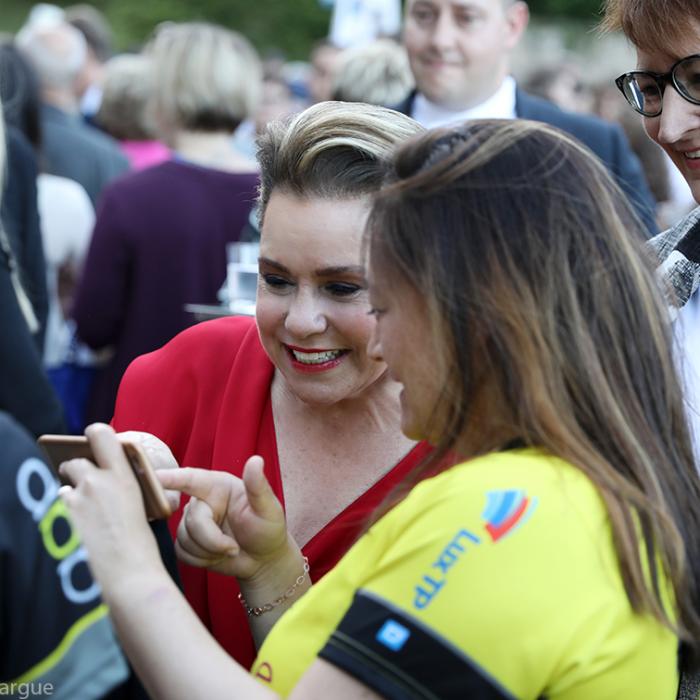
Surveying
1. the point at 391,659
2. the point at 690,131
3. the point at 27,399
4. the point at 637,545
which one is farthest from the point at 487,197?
the point at 27,399

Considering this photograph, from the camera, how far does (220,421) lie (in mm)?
2557

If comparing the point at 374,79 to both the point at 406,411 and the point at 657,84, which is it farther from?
the point at 406,411

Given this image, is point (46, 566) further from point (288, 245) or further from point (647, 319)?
point (288, 245)

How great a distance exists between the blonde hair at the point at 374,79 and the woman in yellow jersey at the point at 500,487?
157 inches

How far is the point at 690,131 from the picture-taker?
2.48 meters

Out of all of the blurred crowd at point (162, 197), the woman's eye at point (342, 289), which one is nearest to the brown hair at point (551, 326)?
the woman's eye at point (342, 289)

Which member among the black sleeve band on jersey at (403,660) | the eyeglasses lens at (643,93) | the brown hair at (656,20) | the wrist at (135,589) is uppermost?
the brown hair at (656,20)

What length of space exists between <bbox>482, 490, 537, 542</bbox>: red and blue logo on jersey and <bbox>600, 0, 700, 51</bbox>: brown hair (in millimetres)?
1229

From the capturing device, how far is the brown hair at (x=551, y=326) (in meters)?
1.66

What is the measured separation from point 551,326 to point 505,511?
10.9 inches

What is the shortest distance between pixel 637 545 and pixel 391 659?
0.36 metres

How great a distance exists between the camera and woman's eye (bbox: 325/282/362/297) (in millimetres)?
2441

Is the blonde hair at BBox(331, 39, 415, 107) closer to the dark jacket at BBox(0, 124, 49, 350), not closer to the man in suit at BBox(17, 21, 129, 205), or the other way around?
the man in suit at BBox(17, 21, 129, 205)

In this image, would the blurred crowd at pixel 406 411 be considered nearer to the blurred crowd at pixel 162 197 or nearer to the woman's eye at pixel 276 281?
the woman's eye at pixel 276 281
